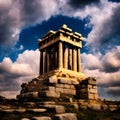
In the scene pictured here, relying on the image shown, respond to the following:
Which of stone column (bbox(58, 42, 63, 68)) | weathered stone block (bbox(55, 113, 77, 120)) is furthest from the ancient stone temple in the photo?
weathered stone block (bbox(55, 113, 77, 120))

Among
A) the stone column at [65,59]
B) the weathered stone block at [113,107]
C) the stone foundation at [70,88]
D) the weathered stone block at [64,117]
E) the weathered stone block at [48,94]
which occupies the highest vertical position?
the stone column at [65,59]

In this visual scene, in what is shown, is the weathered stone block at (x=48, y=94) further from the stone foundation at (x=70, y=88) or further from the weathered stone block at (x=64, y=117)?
the weathered stone block at (x=64, y=117)

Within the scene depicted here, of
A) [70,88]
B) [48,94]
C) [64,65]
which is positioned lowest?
[48,94]

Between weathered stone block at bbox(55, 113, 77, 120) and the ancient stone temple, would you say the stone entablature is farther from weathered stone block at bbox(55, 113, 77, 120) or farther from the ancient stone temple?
weathered stone block at bbox(55, 113, 77, 120)

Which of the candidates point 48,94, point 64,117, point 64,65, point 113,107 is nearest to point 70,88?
→ point 48,94

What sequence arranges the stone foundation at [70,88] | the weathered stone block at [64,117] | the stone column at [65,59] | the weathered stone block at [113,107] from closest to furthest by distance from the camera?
the weathered stone block at [64,117] < the weathered stone block at [113,107] < the stone foundation at [70,88] < the stone column at [65,59]

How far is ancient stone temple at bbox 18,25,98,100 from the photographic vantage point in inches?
797

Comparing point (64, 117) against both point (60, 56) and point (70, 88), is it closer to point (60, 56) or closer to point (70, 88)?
point (70, 88)

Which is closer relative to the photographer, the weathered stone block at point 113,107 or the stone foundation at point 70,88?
the weathered stone block at point 113,107

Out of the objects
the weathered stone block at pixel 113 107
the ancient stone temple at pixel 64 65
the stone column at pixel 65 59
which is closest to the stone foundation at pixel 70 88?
the ancient stone temple at pixel 64 65

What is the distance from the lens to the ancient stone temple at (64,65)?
66.4 ft


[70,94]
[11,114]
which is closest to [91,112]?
[70,94]

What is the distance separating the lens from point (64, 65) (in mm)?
31266

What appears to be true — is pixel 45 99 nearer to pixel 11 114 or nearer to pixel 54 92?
pixel 54 92
